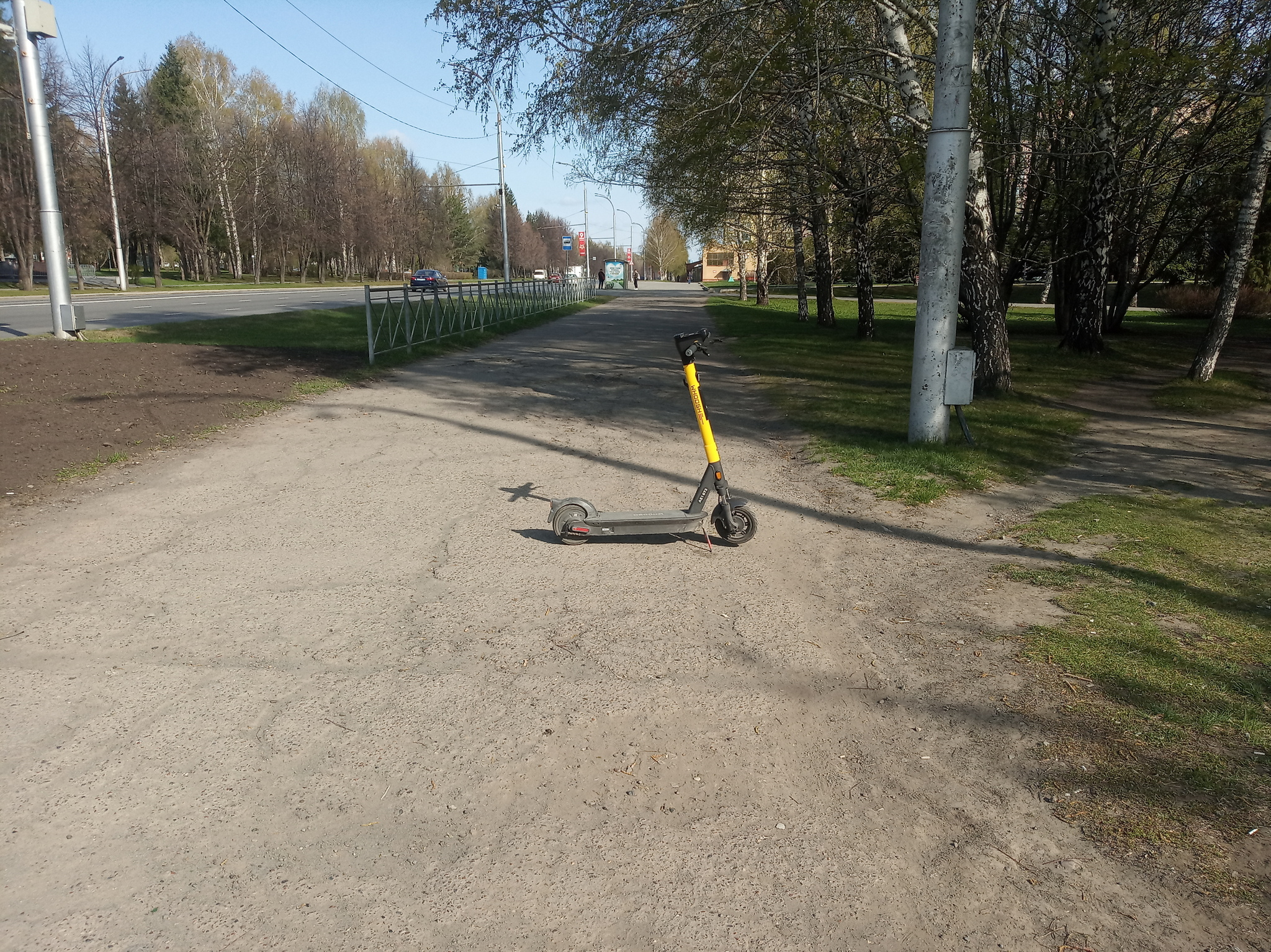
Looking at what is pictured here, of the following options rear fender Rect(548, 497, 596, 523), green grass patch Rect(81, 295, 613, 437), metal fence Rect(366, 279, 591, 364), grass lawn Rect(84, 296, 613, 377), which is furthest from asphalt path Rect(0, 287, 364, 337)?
rear fender Rect(548, 497, 596, 523)

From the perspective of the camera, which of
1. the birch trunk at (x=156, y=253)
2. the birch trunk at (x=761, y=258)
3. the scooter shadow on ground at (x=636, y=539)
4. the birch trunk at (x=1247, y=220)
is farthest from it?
the birch trunk at (x=156, y=253)

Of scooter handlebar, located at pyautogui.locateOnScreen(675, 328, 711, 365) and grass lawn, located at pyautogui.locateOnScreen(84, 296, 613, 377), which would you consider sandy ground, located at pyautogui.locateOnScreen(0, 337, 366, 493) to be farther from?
scooter handlebar, located at pyautogui.locateOnScreen(675, 328, 711, 365)

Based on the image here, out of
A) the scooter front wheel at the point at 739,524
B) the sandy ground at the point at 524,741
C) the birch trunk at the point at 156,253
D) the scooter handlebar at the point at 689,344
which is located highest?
the birch trunk at the point at 156,253

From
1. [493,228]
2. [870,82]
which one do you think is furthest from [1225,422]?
[493,228]

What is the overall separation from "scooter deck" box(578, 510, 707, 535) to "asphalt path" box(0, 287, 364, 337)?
52.2ft

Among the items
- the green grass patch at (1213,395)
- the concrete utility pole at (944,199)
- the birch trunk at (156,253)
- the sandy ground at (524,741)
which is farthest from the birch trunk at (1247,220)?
the birch trunk at (156,253)

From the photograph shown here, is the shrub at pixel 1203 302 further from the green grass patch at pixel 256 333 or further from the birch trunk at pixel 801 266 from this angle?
the green grass patch at pixel 256 333

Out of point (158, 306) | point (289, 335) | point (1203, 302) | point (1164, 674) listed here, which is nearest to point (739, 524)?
point (1164, 674)

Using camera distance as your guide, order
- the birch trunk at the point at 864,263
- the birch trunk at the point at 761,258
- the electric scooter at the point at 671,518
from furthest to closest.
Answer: the birch trunk at the point at 761,258, the birch trunk at the point at 864,263, the electric scooter at the point at 671,518

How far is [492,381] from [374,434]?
4.63 meters

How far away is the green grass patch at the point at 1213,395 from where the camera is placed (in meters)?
11.3

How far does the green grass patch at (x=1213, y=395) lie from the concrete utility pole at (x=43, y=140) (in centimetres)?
1767

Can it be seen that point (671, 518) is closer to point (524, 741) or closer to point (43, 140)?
point (524, 741)

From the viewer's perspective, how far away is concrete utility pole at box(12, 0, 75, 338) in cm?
1466
